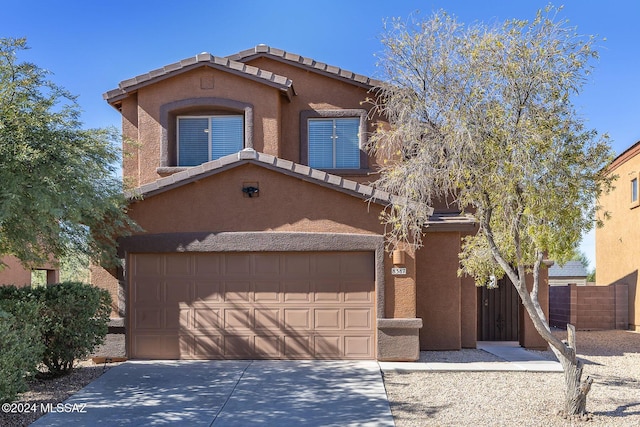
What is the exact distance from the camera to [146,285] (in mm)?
12641

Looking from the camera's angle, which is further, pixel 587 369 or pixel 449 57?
pixel 587 369

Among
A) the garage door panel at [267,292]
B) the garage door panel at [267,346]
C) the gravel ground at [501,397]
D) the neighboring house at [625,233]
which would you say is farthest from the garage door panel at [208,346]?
the neighboring house at [625,233]

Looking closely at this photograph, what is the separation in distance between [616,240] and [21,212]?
2140 cm

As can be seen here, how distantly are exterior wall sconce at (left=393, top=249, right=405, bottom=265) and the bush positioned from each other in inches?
254

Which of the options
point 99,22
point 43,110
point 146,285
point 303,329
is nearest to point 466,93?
point 303,329

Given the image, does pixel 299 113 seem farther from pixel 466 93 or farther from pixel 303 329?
pixel 466 93

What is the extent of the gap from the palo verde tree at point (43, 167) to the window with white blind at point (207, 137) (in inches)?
163

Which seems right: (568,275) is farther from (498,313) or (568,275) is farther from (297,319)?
(297,319)

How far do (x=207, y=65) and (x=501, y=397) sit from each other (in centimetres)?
1031

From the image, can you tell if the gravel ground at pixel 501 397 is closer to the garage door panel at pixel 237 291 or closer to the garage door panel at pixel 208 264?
the garage door panel at pixel 237 291

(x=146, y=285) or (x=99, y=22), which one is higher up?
(x=99, y=22)

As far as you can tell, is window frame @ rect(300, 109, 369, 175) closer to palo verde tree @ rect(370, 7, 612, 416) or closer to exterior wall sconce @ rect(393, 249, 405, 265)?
exterior wall sconce @ rect(393, 249, 405, 265)

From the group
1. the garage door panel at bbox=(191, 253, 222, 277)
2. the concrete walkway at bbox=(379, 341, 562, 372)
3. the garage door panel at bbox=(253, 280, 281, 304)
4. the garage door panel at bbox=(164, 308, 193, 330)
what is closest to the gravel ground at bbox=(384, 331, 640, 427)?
the concrete walkway at bbox=(379, 341, 562, 372)

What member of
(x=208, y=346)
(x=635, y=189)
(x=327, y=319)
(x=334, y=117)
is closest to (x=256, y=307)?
(x=208, y=346)
